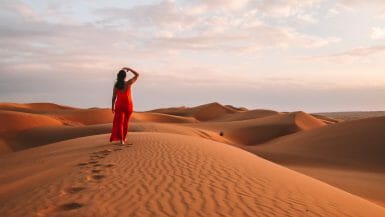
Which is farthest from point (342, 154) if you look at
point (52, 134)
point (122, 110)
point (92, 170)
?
point (92, 170)

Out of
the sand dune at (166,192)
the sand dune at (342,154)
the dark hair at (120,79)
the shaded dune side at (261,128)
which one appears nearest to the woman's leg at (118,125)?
the dark hair at (120,79)

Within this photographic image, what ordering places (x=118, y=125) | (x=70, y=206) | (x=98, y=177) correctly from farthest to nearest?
1. (x=118, y=125)
2. (x=98, y=177)
3. (x=70, y=206)

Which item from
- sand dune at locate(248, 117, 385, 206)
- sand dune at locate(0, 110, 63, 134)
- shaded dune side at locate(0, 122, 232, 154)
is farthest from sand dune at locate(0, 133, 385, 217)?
sand dune at locate(0, 110, 63, 134)

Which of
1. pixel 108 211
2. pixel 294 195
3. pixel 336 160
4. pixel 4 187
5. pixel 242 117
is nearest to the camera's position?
pixel 108 211

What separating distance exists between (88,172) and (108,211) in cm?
274

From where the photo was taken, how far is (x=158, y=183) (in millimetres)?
6543

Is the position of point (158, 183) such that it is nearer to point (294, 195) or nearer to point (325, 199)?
point (294, 195)

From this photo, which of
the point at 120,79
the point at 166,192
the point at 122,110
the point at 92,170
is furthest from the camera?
the point at 122,110

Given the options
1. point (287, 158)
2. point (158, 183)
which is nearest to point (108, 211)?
point (158, 183)

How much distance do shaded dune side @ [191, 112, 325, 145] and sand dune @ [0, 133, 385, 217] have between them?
75.5ft

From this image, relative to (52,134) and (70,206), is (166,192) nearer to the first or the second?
(70,206)

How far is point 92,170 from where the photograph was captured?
7.79 meters

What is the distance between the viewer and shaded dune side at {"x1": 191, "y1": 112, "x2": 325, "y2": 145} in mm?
32594

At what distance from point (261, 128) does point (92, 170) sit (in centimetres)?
2847
